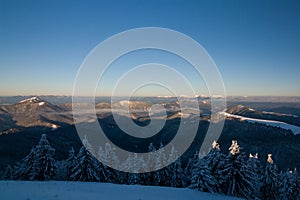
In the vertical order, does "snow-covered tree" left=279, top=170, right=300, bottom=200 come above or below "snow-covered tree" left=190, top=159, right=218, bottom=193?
below

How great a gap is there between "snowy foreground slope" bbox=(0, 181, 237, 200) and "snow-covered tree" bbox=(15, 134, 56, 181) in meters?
9.88

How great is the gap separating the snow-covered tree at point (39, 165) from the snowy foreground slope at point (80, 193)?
9882 millimetres

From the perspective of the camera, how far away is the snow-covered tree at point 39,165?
34656mm

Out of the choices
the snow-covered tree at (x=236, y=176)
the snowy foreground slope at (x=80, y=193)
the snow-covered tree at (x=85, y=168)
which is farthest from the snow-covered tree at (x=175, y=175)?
the snow-covered tree at (x=85, y=168)

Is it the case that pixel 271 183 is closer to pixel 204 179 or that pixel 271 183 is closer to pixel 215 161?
pixel 215 161

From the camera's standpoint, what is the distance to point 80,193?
68.9 feet

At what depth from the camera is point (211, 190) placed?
29.5m

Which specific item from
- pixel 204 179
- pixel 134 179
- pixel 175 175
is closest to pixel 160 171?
pixel 175 175

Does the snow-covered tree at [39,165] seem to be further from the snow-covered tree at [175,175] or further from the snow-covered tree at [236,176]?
the snow-covered tree at [236,176]

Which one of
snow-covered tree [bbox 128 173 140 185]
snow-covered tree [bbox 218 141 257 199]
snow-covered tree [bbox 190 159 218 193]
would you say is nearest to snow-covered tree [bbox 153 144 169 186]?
snow-covered tree [bbox 128 173 140 185]

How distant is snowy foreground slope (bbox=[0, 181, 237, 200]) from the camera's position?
1829 cm

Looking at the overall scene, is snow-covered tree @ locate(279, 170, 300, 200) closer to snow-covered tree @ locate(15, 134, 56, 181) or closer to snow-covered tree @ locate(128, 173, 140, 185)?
snow-covered tree @ locate(128, 173, 140, 185)

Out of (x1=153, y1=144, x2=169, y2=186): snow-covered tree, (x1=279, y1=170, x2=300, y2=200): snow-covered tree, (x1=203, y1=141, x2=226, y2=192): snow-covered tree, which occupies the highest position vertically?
(x1=203, y1=141, x2=226, y2=192): snow-covered tree

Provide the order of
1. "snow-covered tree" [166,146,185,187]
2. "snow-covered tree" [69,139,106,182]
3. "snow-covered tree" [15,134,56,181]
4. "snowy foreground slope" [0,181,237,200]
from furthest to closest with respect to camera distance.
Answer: "snow-covered tree" [166,146,185,187]
"snow-covered tree" [69,139,106,182]
"snow-covered tree" [15,134,56,181]
"snowy foreground slope" [0,181,237,200]
